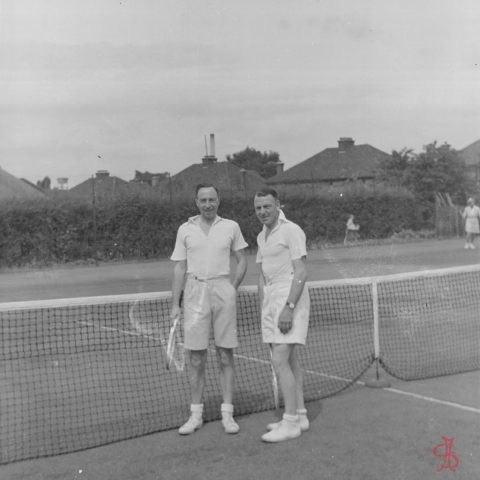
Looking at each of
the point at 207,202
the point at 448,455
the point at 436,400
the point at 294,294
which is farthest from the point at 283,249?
the point at 436,400

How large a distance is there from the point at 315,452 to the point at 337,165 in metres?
56.9

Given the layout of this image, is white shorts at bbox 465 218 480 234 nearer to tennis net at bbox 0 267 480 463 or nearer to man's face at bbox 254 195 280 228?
tennis net at bbox 0 267 480 463

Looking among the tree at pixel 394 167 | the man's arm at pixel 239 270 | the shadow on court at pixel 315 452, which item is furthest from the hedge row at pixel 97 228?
the shadow on court at pixel 315 452

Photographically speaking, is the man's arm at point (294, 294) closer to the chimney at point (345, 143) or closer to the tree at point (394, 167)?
the tree at point (394, 167)

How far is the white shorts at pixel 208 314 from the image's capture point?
513cm

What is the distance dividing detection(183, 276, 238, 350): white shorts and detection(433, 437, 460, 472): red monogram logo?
1.60m

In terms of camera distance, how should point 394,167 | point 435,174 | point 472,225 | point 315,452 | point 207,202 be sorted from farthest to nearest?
point 394,167 → point 435,174 → point 472,225 → point 207,202 → point 315,452

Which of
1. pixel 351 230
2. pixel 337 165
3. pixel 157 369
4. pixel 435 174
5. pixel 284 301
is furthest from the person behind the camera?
pixel 337 165

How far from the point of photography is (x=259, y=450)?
466 cm

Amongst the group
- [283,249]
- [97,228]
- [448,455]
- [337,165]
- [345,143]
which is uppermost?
[345,143]

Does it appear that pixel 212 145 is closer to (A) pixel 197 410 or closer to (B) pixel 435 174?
(B) pixel 435 174

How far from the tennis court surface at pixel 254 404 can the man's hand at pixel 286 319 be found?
79 cm

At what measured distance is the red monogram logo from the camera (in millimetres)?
4262

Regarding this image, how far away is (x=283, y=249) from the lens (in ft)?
16.4
